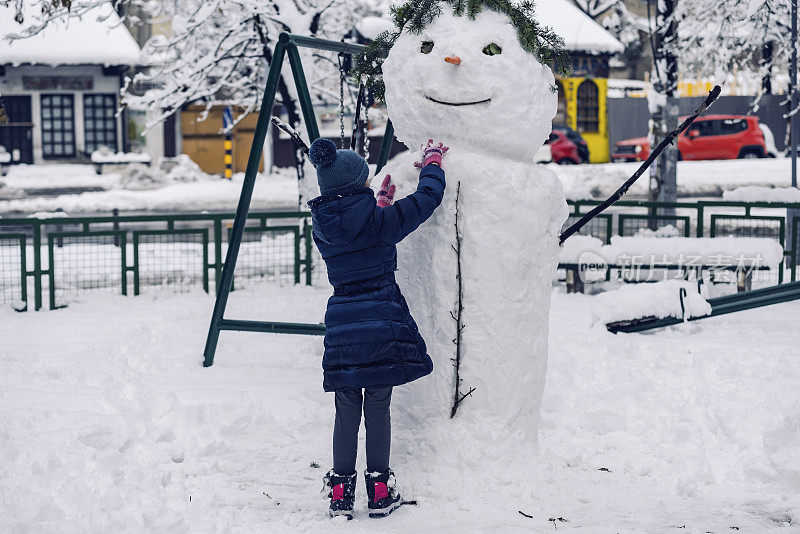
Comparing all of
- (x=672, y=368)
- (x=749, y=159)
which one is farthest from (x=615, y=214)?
(x=672, y=368)

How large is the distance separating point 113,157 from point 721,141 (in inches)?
619

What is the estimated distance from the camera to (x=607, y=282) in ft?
33.1

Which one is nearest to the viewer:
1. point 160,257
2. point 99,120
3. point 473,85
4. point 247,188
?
point 473,85

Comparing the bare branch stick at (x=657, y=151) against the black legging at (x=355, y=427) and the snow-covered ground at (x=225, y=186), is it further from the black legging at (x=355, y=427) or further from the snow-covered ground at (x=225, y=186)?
the snow-covered ground at (x=225, y=186)

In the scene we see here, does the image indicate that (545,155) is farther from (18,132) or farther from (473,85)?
(473,85)

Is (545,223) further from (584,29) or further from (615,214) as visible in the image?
(584,29)

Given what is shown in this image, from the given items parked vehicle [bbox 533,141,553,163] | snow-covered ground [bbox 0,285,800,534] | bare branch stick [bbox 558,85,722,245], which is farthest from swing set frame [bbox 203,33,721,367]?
parked vehicle [bbox 533,141,553,163]

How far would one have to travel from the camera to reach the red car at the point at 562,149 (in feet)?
75.1

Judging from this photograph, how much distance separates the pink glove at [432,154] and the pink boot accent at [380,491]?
144 cm

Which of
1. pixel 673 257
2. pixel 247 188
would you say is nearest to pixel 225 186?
pixel 673 257

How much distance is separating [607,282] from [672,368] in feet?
13.3

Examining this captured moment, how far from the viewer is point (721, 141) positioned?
23406mm

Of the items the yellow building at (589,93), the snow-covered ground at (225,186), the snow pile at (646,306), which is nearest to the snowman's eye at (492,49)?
the snow pile at (646,306)

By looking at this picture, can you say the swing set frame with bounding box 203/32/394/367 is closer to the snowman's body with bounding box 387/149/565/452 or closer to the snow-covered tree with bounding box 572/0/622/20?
the snowman's body with bounding box 387/149/565/452
